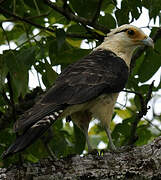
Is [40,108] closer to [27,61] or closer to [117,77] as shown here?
[27,61]

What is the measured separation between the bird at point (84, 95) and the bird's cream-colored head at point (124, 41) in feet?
0.05

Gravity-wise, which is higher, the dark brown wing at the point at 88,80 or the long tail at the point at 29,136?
the dark brown wing at the point at 88,80

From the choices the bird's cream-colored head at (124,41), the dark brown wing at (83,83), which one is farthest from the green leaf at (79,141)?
the bird's cream-colored head at (124,41)

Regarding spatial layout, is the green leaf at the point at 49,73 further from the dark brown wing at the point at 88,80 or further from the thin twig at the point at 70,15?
the thin twig at the point at 70,15

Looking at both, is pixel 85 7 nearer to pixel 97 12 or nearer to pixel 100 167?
pixel 97 12

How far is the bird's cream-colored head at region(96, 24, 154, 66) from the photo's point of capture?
6.01m

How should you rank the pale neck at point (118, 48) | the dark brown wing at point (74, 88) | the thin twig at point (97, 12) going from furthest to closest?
the pale neck at point (118, 48) < the thin twig at point (97, 12) < the dark brown wing at point (74, 88)

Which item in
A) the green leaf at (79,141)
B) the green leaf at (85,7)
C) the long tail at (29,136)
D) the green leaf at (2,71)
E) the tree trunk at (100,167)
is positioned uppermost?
the green leaf at (85,7)

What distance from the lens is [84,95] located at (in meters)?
4.65

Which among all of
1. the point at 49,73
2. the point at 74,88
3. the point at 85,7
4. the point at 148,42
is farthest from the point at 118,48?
the point at 49,73

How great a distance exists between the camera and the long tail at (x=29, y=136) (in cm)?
371

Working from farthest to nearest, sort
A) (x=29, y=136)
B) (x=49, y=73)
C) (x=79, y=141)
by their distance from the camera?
(x=79, y=141) < (x=49, y=73) < (x=29, y=136)

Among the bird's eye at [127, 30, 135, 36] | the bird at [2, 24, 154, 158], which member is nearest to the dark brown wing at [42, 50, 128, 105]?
the bird at [2, 24, 154, 158]

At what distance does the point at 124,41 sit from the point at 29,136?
2651mm
